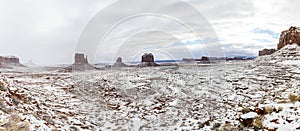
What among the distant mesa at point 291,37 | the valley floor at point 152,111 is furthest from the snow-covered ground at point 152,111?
the distant mesa at point 291,37

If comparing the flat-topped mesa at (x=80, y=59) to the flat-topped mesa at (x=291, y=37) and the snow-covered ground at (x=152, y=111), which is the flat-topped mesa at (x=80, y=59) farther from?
the snow-covered ground at (x=152, y=111)

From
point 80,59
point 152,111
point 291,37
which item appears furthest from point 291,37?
point 80,59

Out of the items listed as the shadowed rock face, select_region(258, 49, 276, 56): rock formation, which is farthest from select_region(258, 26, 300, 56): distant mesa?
the shadowed rock face

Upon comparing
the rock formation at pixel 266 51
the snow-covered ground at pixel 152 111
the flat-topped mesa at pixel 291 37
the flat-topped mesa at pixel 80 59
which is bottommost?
the snow-covered ground at pixel 152 111

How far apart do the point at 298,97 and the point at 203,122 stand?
16.8 feet

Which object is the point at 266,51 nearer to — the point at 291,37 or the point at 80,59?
the point at 291,37

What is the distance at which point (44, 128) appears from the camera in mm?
9719

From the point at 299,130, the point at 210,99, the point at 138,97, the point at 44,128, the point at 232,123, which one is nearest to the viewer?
the point at 299,130

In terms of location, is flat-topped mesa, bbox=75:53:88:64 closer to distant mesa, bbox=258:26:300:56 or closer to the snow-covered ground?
distant mesa, bbox=258:26:300:56

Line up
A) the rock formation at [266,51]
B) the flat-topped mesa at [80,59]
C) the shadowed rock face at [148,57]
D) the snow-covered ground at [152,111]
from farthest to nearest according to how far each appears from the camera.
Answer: the rock formation at [266,51] → the shadowed rock face at [148,57] → the flat-topped mesa at [80,59] → the snow-covered ground at [152,111]

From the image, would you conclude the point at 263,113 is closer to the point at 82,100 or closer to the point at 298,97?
the point at 298,97

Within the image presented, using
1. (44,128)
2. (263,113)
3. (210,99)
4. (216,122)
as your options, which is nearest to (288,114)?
(263,113)

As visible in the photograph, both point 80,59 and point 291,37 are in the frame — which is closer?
point 291,37

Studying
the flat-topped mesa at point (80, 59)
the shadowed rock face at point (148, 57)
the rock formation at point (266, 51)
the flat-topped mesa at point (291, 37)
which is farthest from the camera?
the rock formation at point (266, 51)
